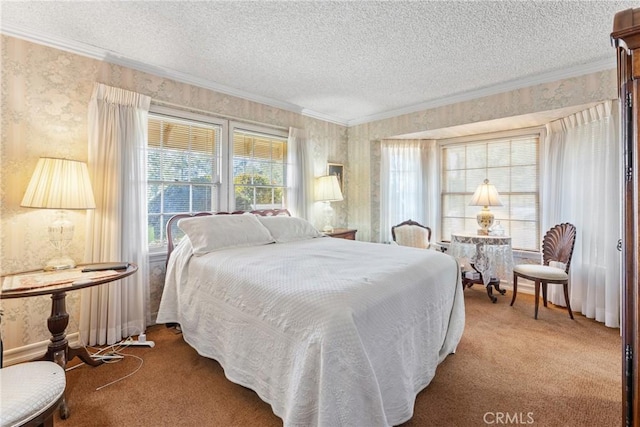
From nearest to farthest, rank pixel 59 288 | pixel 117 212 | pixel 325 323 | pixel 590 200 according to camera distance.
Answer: pixel 325 323 → pixel 59 288 → pixel 117 212 → pixel 590 200

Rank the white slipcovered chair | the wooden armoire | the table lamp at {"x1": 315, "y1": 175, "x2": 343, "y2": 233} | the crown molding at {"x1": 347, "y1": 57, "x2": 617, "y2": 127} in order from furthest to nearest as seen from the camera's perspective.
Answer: the table lamp at {"x1": 315, "y1": 175, "x2": 343, "y2": 233} → the crown molding at {"x1": 347, "y1": 57, "x2": 617, "y2": 127} → the white slipcovered chair → the wooden armoire

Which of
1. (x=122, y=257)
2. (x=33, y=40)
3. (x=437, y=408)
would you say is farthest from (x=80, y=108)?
(x=437, y=408)

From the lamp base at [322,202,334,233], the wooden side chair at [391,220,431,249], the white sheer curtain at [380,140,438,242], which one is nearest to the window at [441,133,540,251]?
the white sheer curtain at [380,140,438,242]

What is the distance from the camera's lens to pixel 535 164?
393 cm

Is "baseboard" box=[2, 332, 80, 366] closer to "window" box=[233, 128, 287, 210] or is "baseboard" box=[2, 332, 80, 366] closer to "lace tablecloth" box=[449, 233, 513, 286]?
"window" box=[233, 128, 287, 210]

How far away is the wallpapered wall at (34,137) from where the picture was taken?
87.6 inches

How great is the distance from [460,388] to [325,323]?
129cm

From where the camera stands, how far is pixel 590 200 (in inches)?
123

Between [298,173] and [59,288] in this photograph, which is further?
[298,173]

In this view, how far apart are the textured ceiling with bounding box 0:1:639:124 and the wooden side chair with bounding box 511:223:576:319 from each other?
168 cm

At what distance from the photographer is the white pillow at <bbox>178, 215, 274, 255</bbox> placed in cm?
252

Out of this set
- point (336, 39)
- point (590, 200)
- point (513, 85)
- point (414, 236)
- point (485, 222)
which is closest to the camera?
point (336, 39)

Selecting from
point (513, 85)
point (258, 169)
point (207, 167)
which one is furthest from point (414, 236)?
point (207, 167)

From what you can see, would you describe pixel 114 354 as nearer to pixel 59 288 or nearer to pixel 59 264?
pixel 59 264
